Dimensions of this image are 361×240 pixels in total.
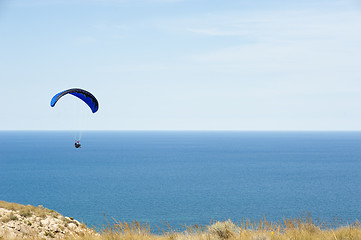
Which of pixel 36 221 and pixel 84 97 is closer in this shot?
pixel 84 97

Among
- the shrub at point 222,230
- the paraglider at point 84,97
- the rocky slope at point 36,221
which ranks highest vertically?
the paraglider at point 84,97

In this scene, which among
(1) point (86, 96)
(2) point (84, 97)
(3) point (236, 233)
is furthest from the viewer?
(2) point (84, 97)

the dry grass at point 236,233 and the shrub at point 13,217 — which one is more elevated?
the dry grass at point 236,233

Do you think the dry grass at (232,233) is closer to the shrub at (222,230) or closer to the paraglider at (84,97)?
the shrub at (222,230)

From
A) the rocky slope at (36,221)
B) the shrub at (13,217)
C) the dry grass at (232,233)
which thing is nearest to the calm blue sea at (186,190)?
the rocky slope at (36,221)

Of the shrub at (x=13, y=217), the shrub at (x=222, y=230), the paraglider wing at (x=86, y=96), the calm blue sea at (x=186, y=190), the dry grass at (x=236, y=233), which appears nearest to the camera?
the dry grass at (x=236, y=233)

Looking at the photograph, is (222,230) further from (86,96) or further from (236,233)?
(86,96)

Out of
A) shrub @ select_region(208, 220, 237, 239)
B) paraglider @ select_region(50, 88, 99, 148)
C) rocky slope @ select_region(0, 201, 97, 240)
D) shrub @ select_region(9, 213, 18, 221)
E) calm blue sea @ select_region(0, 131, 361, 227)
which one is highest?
paraglider @ select_region(50, 88, 99, 148)

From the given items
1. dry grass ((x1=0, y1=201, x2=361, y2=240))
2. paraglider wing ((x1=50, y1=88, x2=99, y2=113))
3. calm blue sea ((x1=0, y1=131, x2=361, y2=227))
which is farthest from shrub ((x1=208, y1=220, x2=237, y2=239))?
calm blue sea ((x1=0, y1=131, x2=361, y2=227))

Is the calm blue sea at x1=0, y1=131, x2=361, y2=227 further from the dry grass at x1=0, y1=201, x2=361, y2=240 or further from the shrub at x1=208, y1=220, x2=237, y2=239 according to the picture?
the shrub at x1=208, y1=220, x2=237, y2=239

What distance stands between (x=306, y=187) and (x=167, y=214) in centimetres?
5867

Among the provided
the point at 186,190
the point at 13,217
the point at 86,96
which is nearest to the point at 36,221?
the point at 13,217

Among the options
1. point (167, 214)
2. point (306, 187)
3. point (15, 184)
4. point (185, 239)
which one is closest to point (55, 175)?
point (15, 184)

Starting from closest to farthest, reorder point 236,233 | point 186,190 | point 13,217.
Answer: point 236,233 < point 13,217 < point 186,190
